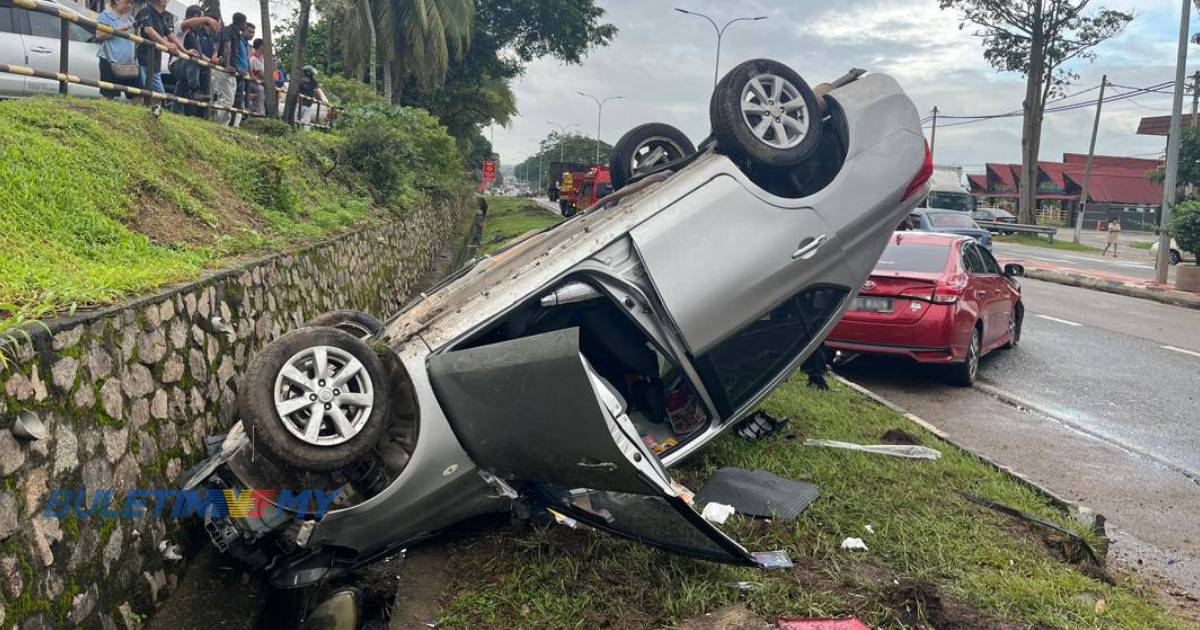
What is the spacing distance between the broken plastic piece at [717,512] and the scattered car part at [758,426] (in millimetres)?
1309

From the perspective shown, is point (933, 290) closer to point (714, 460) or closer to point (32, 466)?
point (714, 460)

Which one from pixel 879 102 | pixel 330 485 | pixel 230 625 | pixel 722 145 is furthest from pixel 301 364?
pixel 879 102

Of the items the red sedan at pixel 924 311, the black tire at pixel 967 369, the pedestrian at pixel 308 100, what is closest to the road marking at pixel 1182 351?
the red sedan at pixel 924 311

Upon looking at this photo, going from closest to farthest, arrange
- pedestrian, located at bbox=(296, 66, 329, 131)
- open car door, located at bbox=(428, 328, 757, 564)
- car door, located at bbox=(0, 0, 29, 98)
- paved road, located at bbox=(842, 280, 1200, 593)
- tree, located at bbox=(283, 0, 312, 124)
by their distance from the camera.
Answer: open car door, located at bbox=(428, 328, 757, 564)
paved road, located at bbox=(842, 280, 1200, 593)
car door, located at bbox=(0, 0, 29, 98)
tree, located at bbox=(283, 0, 312, 124)
pedestrian, located at bbox=(296, 66, 329, 131)

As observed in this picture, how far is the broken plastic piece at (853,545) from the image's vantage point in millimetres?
4215

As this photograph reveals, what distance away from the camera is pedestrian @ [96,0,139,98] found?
342 inches

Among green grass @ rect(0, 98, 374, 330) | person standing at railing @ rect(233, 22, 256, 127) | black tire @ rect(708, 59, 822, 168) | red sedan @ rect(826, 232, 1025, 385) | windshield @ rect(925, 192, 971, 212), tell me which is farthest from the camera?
windshield @ rect(925, 192, 971, 212)

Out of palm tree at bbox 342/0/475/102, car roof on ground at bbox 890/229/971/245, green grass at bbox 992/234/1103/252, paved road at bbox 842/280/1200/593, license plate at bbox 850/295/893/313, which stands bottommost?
green grass at bbox 992/234/1103/252

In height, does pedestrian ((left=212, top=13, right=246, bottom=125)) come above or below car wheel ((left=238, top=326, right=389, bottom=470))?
above

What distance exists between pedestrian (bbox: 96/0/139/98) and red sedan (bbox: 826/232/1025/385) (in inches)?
296

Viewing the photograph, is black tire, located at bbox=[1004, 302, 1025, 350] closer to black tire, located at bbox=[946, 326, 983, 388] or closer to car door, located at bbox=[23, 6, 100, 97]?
black tire, located at bbox=[946, 326, 983, 388]

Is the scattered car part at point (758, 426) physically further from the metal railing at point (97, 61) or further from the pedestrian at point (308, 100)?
the pedestrian at point (308, 100)

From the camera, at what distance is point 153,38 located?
924 centimetres

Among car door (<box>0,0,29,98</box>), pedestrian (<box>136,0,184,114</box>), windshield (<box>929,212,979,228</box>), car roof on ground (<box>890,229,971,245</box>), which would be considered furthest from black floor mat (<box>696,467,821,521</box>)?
windshield (<box>929,212,979,228</box>)
